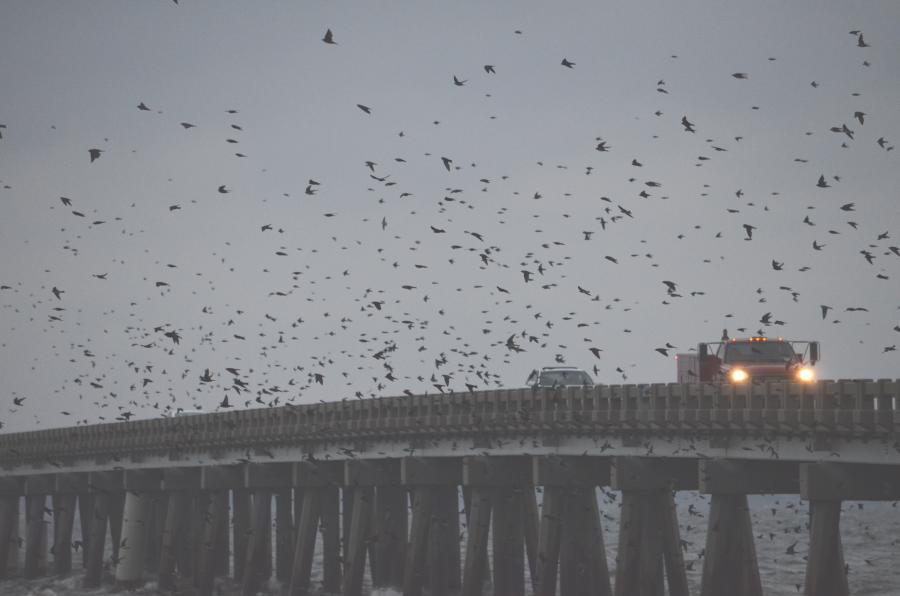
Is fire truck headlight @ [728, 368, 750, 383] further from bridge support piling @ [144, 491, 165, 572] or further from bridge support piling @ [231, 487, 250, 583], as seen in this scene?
bridge support piling @ [144, 491, 165, 572]

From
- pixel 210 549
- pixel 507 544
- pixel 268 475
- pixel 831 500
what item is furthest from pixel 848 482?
pixel 210 549

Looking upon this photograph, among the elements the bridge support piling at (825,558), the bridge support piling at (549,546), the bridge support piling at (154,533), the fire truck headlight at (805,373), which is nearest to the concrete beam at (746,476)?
the fire truck headlight at (805,373)

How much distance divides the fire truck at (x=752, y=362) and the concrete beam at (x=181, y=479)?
3487 cm

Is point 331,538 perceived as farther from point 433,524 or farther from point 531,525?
point 531,525

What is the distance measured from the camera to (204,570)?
68375 mm

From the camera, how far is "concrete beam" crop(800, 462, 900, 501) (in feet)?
118

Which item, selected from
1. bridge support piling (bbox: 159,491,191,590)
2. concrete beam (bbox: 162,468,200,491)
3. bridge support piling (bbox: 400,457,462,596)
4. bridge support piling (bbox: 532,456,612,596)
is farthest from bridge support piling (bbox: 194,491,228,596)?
bridge support piling (bbox: 532,456,612,596)

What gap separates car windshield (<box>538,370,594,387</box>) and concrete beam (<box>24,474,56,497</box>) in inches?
1655

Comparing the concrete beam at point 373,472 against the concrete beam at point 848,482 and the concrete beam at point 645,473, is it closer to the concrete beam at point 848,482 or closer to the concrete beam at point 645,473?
the concrete beam at point 645,473

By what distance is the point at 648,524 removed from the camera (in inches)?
1770

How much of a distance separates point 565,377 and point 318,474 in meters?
11.3

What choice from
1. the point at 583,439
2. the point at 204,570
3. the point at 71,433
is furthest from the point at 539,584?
the point at 71,433

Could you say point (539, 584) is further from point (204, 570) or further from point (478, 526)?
point (204, 570)

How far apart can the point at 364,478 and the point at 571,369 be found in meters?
8.96
